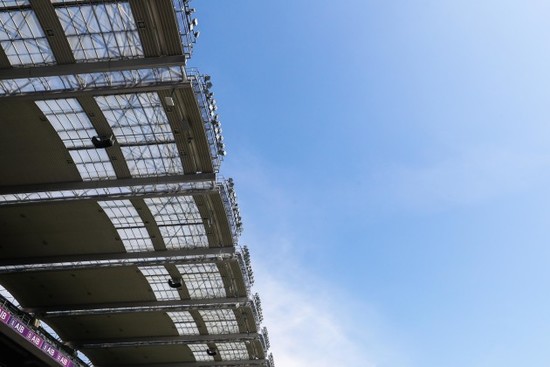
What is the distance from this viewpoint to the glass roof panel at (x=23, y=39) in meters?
26.2

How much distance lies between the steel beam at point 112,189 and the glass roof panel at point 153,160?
45cm

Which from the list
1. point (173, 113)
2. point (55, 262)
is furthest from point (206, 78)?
point (55, 262)

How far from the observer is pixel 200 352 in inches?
2480

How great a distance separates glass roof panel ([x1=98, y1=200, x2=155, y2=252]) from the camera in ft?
129

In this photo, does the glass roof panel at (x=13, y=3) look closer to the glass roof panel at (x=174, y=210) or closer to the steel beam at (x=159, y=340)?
the glass roof panel at (x=174, y=210)

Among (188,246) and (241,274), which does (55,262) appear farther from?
(241,274)

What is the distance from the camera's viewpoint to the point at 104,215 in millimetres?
39906

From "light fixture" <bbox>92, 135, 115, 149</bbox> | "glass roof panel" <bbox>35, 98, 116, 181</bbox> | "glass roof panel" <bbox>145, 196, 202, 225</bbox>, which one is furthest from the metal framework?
"light fixture" <bbox>92, 135, 115, 149</bbox>

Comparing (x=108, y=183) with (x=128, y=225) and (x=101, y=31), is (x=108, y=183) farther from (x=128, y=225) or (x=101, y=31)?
(x=101, y=31)

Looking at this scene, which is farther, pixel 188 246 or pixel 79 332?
pixel 79 332

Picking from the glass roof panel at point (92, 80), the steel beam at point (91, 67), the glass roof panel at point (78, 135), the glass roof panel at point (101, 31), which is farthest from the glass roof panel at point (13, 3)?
the glass roof panel at point (78, 135)

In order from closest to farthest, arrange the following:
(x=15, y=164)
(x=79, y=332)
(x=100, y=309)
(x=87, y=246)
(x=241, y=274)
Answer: (x=15, y=164) → (x=87, y=246) → (x=241, y=274) → (x=100, y=309) → (x=79, y=332)

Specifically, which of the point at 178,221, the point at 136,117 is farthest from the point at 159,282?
the point at 136,117

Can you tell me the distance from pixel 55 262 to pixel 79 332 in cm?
1594
